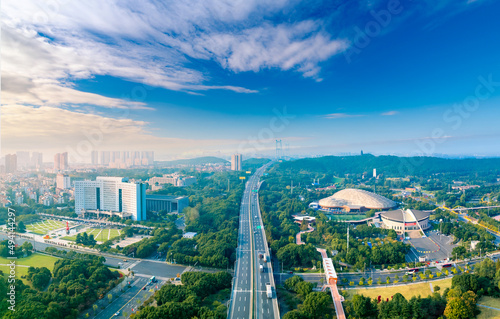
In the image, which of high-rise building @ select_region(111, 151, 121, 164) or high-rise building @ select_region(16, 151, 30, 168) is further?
high-rise building @ select_region(111, 151, 121, 164)

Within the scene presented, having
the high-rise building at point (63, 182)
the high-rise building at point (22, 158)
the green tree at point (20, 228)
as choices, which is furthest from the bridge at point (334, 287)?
the high-rise building at point (63, 182)

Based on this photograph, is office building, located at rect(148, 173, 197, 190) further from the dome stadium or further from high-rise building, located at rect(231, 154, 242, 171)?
high-rise building, located at rect(231, 154, 242, 171)

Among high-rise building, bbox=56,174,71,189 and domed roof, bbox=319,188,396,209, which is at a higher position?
high-rise building, bbox=56,174,71,189

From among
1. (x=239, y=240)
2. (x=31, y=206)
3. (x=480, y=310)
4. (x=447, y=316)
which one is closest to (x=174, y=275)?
(x=239, y=240)

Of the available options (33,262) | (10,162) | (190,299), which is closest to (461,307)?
(190,299)

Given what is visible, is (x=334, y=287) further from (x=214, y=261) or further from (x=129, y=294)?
(x=129, y=294)

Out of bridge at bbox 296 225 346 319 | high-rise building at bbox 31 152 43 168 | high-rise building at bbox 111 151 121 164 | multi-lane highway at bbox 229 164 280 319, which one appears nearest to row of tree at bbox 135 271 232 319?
multi-lane highway at bbox 229 164 280 319
